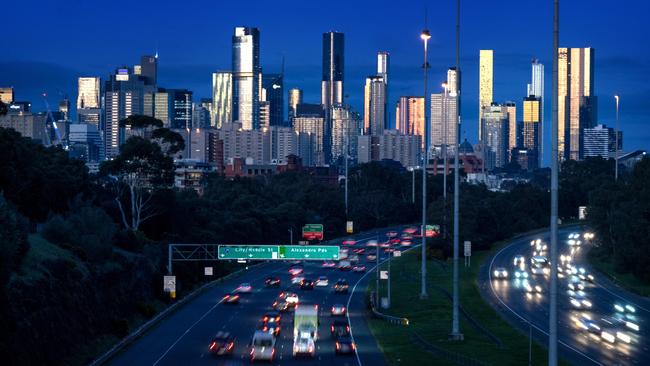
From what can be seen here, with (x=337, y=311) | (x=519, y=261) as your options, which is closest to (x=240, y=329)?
(x=337, y=311)

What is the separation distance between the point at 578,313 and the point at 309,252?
795 inches

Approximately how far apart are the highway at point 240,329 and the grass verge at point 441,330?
1.44 m

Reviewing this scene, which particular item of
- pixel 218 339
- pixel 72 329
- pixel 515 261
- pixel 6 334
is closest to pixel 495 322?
pixel 218 339

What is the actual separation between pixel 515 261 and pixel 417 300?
44073mm

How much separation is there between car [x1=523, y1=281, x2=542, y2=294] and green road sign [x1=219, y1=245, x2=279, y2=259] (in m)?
28.4

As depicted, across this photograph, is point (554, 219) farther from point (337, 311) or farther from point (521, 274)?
point (521, 274)

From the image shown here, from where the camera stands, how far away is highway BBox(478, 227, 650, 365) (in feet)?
186

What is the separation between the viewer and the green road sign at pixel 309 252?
7525 centimetres

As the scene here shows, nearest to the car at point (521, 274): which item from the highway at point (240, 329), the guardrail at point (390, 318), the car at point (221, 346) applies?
the highway at point (240, 329)

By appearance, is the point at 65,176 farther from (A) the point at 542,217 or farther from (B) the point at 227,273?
(A) the point at 542,217

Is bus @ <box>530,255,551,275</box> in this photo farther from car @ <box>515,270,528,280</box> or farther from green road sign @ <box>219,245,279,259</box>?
green road sign @ <box>219,245,279,259</box>

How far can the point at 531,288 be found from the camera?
96250 mm

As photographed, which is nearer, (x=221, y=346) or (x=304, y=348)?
(x=304, y=348)

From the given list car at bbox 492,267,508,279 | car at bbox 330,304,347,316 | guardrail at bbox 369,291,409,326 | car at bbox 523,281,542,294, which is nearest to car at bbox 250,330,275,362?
guardrail at bbox 369,291,409,326
